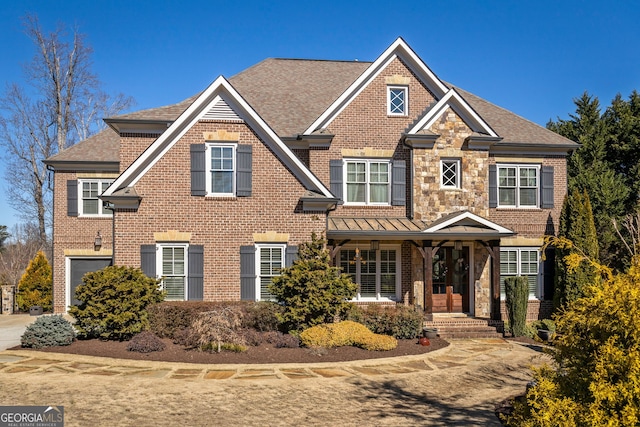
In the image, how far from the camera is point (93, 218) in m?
21.3

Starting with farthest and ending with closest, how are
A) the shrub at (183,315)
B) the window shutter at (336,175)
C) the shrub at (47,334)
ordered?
the window shutter at (336,175) → the shrub at (183,315) → the shrub at (47,334)

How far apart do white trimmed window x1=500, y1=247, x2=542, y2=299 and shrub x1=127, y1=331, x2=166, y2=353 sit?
12687 millimetres

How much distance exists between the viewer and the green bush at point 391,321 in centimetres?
1530

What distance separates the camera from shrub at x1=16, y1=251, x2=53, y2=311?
2319 cm

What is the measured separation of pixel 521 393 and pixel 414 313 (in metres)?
5.90

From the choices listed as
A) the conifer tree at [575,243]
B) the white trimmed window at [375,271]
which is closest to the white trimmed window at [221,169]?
the white trimmed window at [375,271]

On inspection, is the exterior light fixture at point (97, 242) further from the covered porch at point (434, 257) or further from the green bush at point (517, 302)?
the green bush at point (517, 302)

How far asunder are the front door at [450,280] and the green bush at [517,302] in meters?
2.38

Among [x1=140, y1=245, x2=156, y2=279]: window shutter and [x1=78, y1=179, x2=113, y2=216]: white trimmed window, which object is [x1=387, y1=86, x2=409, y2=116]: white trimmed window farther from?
[x1=78, y1=179, x2=113, y2=216]: white trimmed window

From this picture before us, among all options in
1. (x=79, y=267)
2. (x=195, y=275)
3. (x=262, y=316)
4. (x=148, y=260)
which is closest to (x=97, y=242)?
(x=79, y=267)

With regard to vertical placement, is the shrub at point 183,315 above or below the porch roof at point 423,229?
below

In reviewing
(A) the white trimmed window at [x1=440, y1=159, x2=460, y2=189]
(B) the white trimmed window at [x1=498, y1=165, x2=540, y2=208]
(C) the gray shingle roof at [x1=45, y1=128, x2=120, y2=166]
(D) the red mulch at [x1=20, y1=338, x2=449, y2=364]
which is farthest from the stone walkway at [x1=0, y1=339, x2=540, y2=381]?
(C) the gray shingle roof at [x1=45, y1=128, x2=120, y2=166]

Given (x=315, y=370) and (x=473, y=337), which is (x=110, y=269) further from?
(x=473, y=337)

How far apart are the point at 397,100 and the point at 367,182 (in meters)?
3.39
